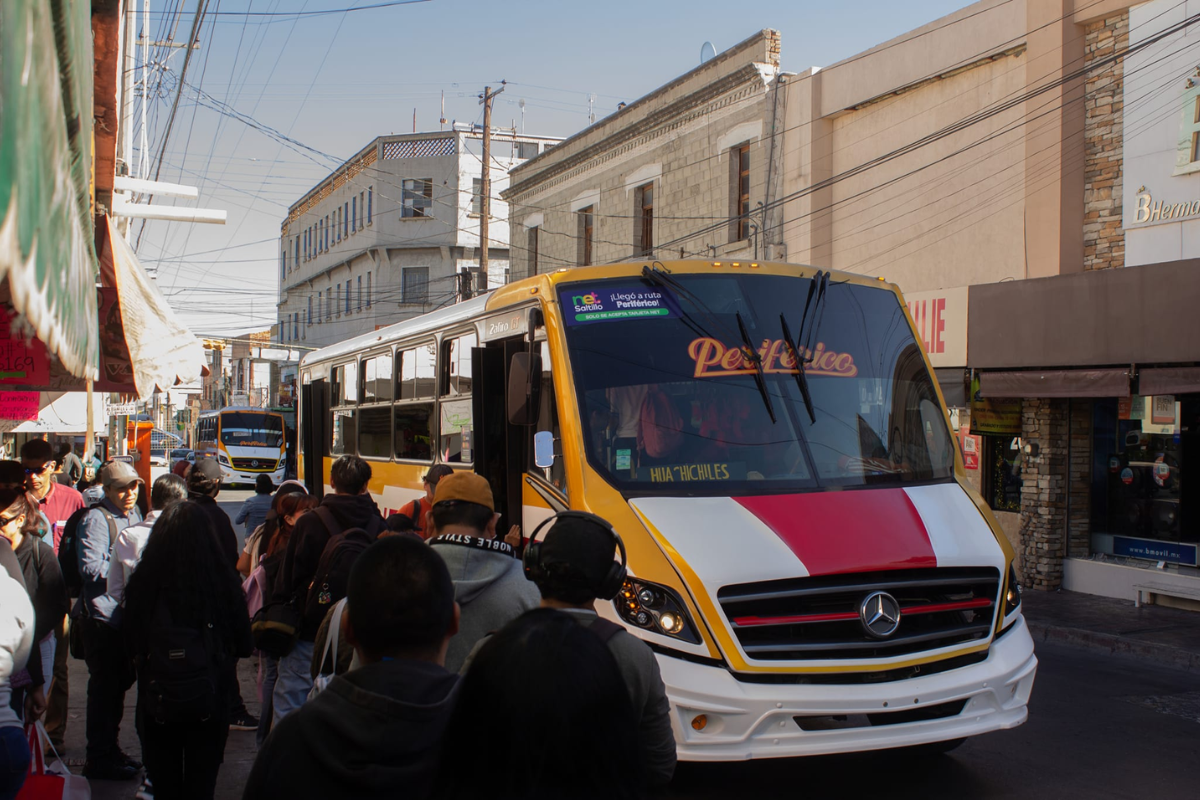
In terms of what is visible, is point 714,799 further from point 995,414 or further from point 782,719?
point 995,414

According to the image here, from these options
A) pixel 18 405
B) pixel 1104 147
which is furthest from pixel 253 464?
pixel 1104 147

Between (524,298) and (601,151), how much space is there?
1883 centimetres

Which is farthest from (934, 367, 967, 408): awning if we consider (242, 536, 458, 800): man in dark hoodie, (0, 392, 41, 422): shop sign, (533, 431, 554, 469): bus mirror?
(242, 536, 458, 800): man in dark hoodie

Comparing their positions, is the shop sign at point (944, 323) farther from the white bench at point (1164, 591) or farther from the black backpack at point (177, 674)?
the black backpack at point (177, 674)

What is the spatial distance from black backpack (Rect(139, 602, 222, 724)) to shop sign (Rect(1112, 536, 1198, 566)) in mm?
11626

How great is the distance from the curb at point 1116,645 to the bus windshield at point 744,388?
16.0 feet

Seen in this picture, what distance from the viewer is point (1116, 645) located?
409 inches

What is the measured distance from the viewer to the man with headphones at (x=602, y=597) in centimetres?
278

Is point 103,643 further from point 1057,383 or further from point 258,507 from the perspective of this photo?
point 1057,383

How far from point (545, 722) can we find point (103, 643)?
4.90m

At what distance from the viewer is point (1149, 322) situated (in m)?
11.8

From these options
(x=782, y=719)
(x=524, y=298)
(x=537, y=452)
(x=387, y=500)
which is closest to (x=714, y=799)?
(x=782, y=719)

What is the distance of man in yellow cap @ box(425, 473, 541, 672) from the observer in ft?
11.9

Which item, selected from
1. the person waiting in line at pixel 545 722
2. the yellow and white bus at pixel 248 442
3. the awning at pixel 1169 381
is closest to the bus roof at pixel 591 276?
the person waiting in line at pixel 545 722
